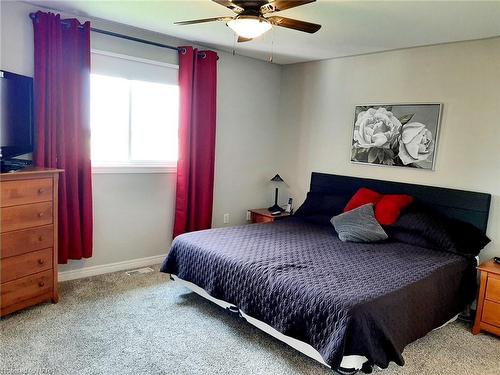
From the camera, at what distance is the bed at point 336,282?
2.13 meters

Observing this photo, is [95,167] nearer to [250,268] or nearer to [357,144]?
[250,268]

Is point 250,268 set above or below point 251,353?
above

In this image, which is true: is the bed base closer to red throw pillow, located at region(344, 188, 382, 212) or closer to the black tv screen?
red throw pillow, located at region(344, 188, 382, 212)

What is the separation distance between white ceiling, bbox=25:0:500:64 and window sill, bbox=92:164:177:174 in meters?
1.35

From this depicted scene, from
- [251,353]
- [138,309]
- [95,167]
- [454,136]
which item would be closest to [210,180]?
[95,167]

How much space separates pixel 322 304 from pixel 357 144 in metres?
2.45

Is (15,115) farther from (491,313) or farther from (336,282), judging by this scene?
(491,313)

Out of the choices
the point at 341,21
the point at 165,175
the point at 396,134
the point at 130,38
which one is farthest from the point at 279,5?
the point at 165,175

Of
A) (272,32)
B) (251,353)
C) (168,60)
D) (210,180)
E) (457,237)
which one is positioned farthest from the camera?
(210,180)

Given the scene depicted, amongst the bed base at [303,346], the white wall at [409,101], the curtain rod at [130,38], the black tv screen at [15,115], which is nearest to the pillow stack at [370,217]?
Result: the white wall at [409,101]

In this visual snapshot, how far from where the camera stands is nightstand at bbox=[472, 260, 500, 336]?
285cm

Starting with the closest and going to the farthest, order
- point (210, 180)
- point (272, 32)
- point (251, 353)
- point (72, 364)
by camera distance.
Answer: point (72, 364) < point (251, 353) < point (272, 32) < point (210, 180)

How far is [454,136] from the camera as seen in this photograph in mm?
3504

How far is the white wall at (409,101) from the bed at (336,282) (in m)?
0.25
